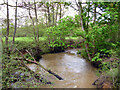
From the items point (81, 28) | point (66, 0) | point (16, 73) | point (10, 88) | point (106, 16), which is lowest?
point (10, 88)

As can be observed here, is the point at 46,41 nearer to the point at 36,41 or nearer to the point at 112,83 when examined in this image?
the point at 36,41

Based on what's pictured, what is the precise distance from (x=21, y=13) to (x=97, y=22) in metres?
2.15

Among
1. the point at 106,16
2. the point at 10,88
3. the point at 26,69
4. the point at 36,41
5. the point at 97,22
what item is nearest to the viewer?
the point at 10,88

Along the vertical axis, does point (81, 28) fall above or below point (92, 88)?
above

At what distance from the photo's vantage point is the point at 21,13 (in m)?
3.20

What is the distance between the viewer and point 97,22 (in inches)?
100

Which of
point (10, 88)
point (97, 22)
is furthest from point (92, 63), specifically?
point (10, 88)

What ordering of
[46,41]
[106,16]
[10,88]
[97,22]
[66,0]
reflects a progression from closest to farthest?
[10,88] → [106,16] → [97,22] → [66,0] → [46,41]

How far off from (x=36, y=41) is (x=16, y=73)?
249cm

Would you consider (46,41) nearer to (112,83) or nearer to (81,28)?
(81,28)

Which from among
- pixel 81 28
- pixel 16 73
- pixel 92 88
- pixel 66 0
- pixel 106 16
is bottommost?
pixel 92 88

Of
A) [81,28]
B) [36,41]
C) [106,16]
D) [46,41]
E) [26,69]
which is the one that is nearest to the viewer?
[26,69]

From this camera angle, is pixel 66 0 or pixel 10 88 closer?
pixel 10 88

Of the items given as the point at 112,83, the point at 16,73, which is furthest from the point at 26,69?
the point at 112,83
